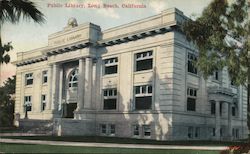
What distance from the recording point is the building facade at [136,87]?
1267 inches

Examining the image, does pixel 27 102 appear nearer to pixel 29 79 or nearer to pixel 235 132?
pixel 29 79

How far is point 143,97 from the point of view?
34250mm

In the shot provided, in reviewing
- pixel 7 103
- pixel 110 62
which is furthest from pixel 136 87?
pixel 7 103

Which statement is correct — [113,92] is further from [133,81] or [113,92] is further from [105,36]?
[105,36]

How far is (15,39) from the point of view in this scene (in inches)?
835

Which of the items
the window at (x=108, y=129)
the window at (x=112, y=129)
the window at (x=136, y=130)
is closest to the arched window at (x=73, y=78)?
the window at (x=108, y=129)

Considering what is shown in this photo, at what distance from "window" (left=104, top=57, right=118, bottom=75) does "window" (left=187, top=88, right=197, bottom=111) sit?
7.46 metres

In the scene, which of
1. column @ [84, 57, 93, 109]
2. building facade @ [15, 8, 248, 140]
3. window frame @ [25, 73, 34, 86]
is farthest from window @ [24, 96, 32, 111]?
column @ [84, 57, 93, 109]

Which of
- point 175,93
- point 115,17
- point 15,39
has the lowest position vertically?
point 175,93

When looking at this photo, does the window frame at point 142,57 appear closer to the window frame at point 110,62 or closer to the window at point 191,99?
the window frame at point 110,62

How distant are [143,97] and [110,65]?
5336mm

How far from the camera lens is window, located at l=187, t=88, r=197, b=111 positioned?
112ft

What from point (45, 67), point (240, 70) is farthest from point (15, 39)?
point (45, 67)

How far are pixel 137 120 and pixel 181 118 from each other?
3.98m
